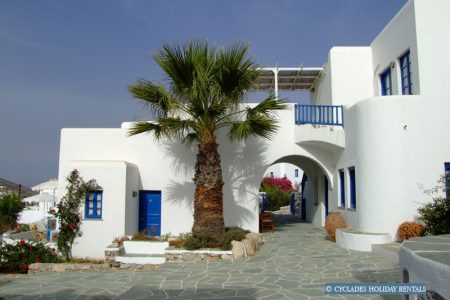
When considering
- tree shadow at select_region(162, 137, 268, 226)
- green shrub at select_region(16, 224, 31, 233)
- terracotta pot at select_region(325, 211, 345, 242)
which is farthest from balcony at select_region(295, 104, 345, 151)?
green shrub at select_region(16, 224, 31, 233)

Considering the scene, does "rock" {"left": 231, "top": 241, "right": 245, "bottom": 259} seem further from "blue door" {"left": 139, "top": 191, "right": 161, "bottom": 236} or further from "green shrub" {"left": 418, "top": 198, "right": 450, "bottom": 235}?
"green shrub" {"left": 418, "top": 198, "right": 450, "bottom": 235}

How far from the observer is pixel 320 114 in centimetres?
1480

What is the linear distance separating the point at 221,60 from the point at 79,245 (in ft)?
25.3

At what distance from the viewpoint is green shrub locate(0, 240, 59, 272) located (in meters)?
11.8

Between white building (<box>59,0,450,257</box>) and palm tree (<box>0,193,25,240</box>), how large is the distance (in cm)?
265

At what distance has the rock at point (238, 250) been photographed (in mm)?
10981

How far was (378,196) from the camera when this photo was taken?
38.3ft

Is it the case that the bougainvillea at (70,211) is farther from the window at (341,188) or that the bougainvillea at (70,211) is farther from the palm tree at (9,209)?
the window at (341,188)

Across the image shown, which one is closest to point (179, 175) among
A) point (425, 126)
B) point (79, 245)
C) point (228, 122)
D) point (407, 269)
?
point (228, 122)

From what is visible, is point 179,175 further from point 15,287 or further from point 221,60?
point 15,287

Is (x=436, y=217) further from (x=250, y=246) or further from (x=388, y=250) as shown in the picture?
(x=250, y=246)

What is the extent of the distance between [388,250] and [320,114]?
20.2 feet

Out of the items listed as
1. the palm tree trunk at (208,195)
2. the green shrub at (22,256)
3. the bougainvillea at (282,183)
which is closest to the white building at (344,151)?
the green shrub at (22,256)

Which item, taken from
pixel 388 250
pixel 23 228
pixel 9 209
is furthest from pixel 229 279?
pixel 23 228
